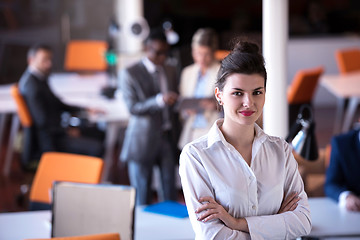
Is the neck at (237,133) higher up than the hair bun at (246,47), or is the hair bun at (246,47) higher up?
the hair bun at (246,47)

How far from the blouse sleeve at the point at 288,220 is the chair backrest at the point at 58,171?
6.09 feet

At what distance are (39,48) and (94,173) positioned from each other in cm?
229

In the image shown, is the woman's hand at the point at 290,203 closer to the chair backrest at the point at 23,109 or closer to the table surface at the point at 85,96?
the table surface at the point at 85,96

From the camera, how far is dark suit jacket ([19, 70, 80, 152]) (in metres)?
5.55

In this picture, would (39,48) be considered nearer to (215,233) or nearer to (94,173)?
(94,173)

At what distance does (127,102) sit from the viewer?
183 inches

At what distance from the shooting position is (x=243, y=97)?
225cm

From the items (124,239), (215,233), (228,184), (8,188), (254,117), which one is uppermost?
(254,117)

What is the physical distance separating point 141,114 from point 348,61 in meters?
4.14

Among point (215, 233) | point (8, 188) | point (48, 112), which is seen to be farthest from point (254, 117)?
point (8, 188)

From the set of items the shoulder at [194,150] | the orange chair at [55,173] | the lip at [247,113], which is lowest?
the orange chair at [55,173]

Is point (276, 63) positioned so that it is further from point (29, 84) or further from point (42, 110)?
point (29, 84)

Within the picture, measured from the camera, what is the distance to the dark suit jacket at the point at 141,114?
4621mm

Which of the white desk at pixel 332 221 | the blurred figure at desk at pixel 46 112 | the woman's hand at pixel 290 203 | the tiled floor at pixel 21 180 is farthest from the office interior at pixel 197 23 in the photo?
the woman's hand at pixel 290 203
